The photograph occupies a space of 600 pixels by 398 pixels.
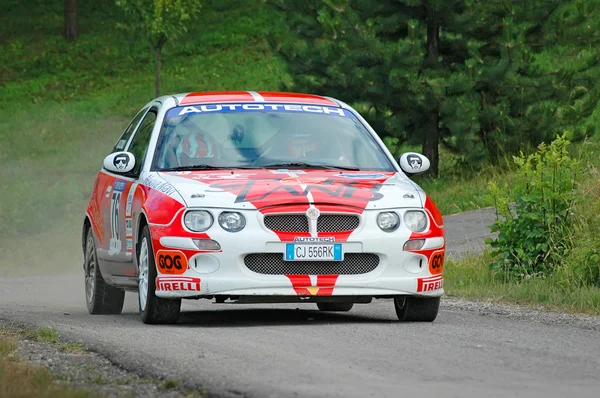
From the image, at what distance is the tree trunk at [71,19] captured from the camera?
166 feet

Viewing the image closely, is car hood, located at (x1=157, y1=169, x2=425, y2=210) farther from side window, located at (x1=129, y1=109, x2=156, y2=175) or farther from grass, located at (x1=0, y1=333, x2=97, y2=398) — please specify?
grass, located at (x1=0, y1=333, x2=97, y2=398)

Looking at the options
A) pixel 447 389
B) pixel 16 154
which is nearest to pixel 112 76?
pixel 16 154

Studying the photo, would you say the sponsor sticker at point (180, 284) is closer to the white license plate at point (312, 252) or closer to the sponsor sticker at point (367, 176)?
the white license plate at point (312, 252)

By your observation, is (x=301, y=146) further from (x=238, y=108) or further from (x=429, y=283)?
(x=429, y=283)

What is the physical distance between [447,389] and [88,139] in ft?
104

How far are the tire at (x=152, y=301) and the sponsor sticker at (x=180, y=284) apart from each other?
188 mm

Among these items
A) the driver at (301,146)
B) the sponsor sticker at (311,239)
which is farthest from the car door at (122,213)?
the sponsor sticker at (311,239)

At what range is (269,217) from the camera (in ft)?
31.6

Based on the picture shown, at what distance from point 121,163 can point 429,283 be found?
2.58 metres

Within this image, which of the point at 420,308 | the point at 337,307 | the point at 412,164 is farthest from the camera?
the point at 337,307

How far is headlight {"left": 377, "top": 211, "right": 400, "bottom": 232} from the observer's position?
32.2 ft

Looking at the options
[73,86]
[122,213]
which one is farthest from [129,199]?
[73,86]

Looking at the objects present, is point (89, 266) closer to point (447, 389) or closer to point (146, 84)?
point (447, 389)

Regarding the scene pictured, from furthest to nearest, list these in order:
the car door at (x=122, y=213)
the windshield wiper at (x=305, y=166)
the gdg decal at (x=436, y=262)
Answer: the car door at (x=122, y=213) → the windshield wiper at (x=305, y=166) → the gdg decal at (x=436, y=262)
